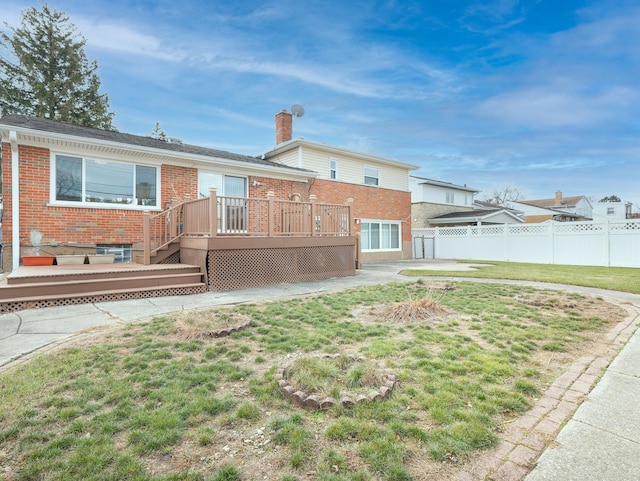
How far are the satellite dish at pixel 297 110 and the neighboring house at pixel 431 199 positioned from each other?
11066 mm

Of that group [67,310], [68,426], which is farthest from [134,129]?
[68,426]

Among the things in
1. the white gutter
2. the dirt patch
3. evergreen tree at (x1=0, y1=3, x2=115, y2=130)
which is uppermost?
evergreen tree at (x1=0, y1=3, x2=115, y2=130)

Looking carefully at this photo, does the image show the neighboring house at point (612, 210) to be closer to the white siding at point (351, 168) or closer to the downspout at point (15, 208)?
the white siding at point (351, 168)

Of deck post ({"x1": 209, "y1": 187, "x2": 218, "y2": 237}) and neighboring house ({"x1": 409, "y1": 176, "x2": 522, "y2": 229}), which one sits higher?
neighboring house ({"x1": 409, "y1": 176, "x2": 522, "y2": 229})

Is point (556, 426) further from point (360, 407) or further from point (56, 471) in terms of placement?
point (56, 471)

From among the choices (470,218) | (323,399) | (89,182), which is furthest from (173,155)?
(470,218)

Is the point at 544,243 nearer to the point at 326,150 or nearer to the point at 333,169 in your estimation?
the point at 333,169

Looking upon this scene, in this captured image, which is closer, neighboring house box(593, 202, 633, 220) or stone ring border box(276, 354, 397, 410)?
stone ring border box(276, 354, 397, 410)

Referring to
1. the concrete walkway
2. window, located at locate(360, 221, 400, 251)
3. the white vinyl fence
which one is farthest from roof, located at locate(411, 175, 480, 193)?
the concrete walkway

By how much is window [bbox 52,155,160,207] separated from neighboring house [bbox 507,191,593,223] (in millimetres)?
37656

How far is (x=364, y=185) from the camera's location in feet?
60.0

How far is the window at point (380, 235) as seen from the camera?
18.6m

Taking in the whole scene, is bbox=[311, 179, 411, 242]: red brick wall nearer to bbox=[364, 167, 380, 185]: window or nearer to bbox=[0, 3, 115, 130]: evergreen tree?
bbox=[364, 167, 380, 185]: window

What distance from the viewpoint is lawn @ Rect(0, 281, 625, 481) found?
1.98 metres
